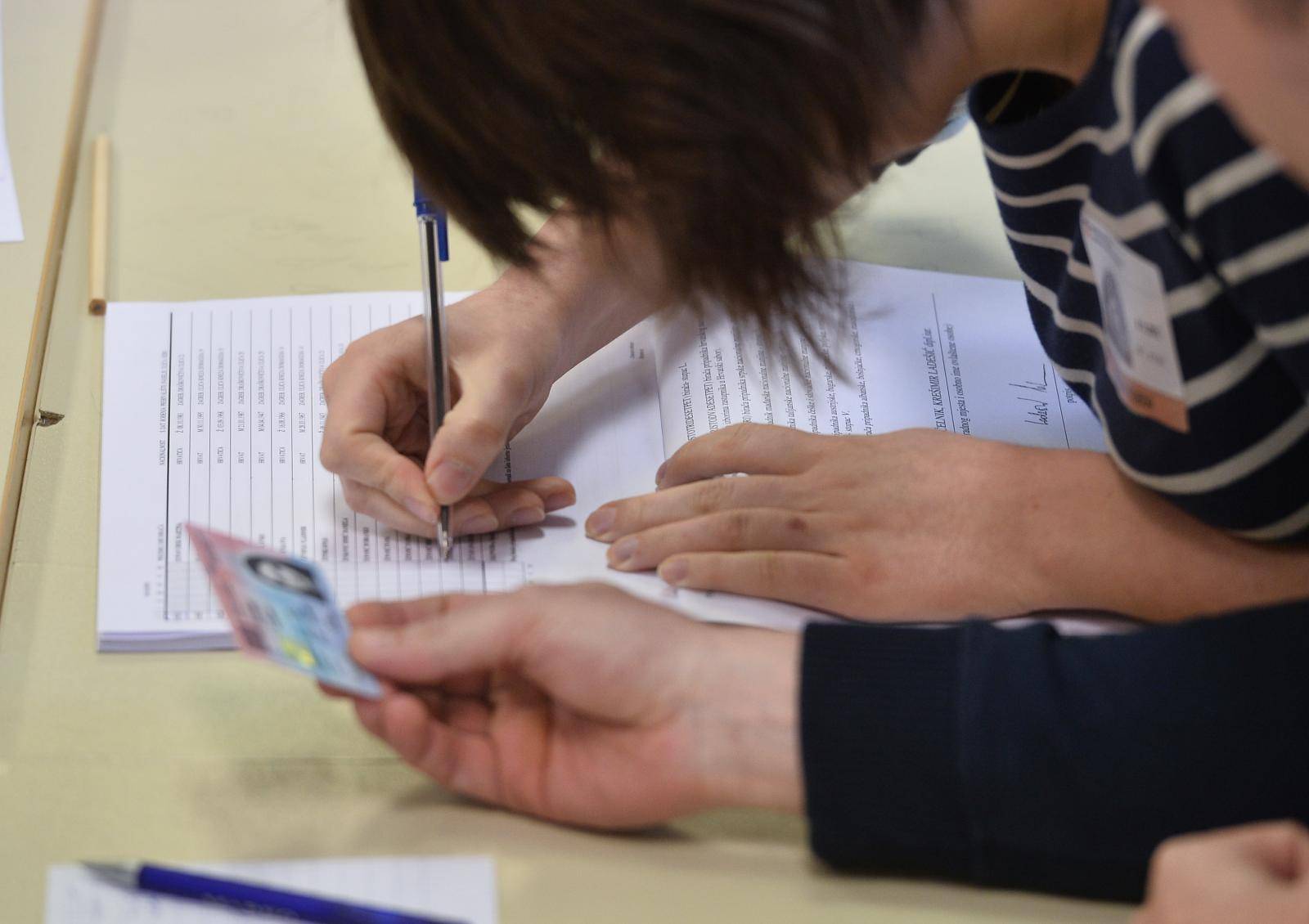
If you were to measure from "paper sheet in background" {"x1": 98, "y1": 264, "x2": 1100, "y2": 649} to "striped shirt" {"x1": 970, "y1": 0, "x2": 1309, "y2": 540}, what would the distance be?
0.35ft

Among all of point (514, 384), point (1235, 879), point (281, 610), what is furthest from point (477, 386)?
point (1235, 879)

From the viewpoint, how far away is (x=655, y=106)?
23.9 inches


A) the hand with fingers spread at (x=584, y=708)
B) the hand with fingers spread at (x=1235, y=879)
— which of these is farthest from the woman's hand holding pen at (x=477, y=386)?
the hand with fingers spread at (x=1235, y=879)

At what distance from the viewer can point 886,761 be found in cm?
63

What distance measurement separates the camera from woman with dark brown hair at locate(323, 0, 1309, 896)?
60 centimetres

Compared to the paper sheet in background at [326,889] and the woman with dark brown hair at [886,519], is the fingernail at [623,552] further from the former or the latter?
the paper sheet in background at [326,889]

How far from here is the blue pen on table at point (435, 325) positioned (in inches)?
31.1

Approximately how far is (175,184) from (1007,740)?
0.77m

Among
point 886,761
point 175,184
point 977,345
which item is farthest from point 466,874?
point 175,184

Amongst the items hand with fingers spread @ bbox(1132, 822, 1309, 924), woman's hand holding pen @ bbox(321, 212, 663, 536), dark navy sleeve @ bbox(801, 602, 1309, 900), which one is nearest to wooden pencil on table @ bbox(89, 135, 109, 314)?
woman's hand holding pen @ bbox(321, 212, 663, 536)

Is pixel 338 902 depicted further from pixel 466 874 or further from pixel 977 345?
pixel 977 345

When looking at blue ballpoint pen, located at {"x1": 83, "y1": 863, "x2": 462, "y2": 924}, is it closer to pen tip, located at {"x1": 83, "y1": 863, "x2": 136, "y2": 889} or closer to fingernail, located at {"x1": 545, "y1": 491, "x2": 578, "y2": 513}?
pen tip, located at {"x1": 83, "y1": 863, "x2": 136, "y2": 889}

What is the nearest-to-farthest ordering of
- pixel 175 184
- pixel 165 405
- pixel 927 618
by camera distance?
pixel 927 618 < pixel 165 405 < pixel 175 184

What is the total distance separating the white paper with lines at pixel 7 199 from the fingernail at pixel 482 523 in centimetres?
44
